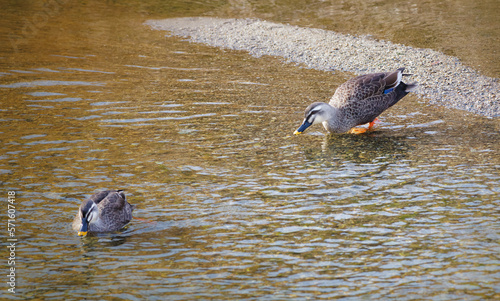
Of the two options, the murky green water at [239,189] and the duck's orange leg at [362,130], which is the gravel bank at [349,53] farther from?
the duck's orange leg at [362,130]

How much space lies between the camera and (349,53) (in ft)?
65.1

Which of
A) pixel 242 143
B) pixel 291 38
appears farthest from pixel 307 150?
pixel 291 38

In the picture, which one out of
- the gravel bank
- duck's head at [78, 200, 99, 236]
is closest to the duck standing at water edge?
the gravel bank

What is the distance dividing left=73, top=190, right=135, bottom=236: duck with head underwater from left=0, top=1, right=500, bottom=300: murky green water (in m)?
0.19

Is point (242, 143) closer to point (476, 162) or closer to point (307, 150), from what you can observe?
point (307, 150)

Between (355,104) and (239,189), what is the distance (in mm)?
4100

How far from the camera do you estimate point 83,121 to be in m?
13.4

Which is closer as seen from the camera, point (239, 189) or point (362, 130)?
point (239, 189)

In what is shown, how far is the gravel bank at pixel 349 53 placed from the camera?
15.4 m

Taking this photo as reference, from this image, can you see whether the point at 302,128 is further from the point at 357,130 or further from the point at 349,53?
the point at 349,53

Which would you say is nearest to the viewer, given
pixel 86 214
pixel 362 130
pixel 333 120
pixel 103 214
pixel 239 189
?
pixel 86 214

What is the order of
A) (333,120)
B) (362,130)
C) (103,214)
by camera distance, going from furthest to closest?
1. (362,130)
2. (333,120)
3. (103,214)

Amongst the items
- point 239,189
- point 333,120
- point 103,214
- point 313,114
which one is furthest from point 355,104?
point 103,214

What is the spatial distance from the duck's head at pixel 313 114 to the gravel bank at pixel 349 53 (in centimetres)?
429
